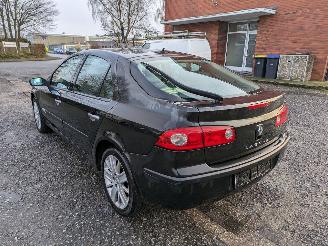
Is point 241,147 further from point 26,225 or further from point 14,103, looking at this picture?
point 14,103

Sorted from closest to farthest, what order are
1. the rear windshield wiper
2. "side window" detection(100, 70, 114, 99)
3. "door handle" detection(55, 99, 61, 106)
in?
the rear windshield wiper → "side window" detection(100, 70, 114, 99) → "door handle" detection(55, 99, 61, 106)

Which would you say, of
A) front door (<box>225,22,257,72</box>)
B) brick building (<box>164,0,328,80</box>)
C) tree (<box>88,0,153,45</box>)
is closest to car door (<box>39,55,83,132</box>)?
brick building (<box>164,0,328,80</box>)

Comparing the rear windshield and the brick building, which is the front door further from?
the rear windshield

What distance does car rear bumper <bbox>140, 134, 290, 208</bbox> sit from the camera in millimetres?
2238

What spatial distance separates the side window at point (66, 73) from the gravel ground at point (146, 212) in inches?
41.7

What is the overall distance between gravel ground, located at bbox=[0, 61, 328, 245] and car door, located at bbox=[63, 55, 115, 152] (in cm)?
60

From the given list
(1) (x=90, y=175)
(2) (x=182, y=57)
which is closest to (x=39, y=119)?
(1) (x=90, y=175)

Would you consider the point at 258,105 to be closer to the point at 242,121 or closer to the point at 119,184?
the point at 242,121

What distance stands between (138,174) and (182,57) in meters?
1.56

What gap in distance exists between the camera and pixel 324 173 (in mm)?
3814

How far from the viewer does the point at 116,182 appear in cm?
289

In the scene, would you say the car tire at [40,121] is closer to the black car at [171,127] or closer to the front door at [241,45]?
the black car at [171,127]

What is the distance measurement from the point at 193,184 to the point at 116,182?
96 centimetres

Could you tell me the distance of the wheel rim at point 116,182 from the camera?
2779mm
